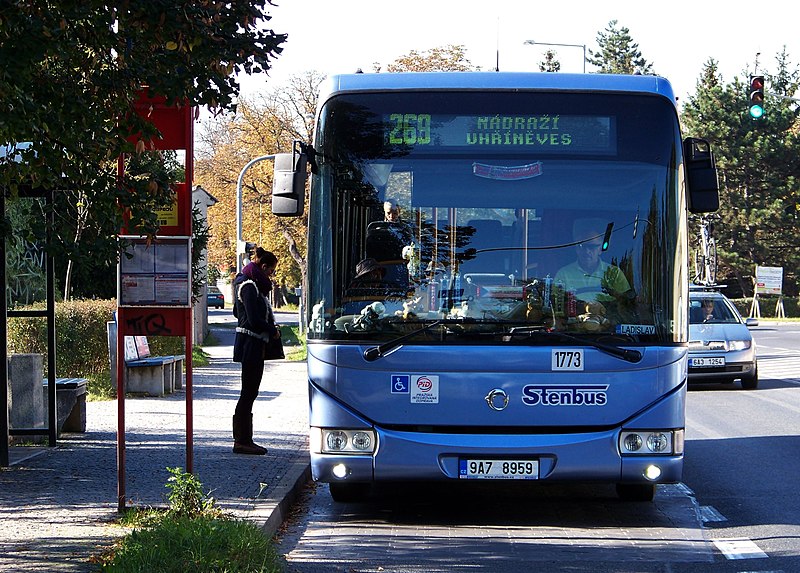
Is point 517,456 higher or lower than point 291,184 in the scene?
lower

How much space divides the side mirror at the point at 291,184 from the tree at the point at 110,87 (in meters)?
1.02

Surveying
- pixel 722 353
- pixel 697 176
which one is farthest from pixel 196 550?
pixel 722 353

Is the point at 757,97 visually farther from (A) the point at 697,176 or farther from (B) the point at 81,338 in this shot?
(A) the point at 697,176

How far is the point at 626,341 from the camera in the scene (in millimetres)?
8430

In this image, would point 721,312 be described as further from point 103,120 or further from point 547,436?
point 103,120

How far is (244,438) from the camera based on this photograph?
38.8ft

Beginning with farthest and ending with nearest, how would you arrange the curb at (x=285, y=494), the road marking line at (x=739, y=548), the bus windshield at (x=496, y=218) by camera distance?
the bus windshield at (x=496, y=218) → the curb at (x=285, y=494) → the road marking line at (x=739, y=548)

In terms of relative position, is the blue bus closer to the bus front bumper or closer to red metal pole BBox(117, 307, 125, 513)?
the bus front bumper

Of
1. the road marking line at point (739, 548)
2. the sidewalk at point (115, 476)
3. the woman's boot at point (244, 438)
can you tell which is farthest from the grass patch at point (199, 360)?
the road marking line at point (739, 548)

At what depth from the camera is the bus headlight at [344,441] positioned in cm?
848

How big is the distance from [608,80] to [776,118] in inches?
2640

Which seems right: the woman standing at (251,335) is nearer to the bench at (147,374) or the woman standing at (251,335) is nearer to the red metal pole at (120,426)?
the red metal pole at (120,426)

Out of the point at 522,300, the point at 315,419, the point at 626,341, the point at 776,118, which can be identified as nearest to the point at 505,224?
the point at 522,300

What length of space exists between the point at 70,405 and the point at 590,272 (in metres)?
6.68
